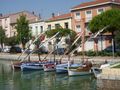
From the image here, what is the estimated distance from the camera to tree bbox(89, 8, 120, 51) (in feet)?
184

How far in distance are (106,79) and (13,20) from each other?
7264cm

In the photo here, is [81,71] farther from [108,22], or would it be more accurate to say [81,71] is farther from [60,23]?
[60,23]

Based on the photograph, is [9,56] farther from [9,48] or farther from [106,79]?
[106,79]

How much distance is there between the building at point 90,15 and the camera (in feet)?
217

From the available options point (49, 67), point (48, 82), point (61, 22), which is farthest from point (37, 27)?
point (48, 82)

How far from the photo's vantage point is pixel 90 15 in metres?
69.7

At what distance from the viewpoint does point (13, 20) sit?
9944 centimetres

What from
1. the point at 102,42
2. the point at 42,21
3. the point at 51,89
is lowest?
the point at 51,89

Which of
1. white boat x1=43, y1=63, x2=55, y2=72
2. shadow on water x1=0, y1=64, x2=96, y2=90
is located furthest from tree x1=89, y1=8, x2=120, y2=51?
shadow on water x1=0, y1=64, x2=96, y2=90

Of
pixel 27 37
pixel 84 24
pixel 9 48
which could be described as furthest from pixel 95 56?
pixel 9 48

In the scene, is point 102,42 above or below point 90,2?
below

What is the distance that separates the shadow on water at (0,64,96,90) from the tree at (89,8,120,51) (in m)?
15.1

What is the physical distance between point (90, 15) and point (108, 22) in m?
13.6

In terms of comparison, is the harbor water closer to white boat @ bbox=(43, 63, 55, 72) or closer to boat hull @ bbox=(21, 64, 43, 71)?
white boat @ bbox=(43, 63, 55, 72)
